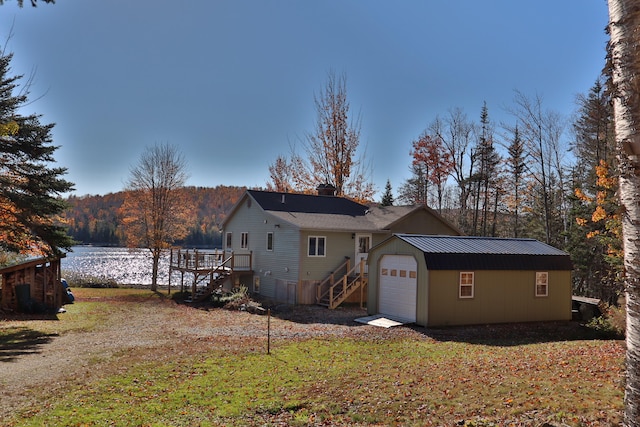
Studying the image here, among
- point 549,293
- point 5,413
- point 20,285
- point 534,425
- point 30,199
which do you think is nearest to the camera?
point 534,425

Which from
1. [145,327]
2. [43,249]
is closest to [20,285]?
[43,249]

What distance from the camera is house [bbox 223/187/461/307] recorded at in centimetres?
2520

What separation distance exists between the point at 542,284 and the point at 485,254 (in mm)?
3121

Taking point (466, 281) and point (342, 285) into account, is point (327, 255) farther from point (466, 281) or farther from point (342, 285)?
point (466, 281)

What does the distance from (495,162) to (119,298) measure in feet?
97.2

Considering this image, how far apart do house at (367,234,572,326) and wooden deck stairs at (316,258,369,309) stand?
3069mm

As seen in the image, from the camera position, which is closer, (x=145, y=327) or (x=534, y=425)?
(x=534, y=425)

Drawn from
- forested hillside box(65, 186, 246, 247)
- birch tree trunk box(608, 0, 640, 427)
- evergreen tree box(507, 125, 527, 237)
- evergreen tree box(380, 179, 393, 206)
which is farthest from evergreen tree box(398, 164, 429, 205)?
forested hillside box(65, 186, 246, 247)

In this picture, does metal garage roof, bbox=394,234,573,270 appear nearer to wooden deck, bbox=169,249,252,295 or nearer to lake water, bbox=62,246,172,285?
wooden deck, bbox=169,249,252,295

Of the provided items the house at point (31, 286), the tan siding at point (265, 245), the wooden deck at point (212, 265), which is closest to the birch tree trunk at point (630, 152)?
the tan siding at point (265, 245)

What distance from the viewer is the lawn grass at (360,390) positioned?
25.1ft

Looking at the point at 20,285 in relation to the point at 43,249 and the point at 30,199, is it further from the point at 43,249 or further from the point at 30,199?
the point at 30,199

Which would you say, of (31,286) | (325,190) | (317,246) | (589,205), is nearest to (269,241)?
(317,246)

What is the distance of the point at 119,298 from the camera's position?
28.7 metres
